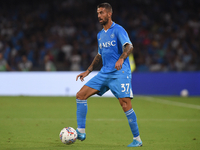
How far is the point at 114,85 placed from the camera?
5.16 metres

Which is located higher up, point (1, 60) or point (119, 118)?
point (1, 60)

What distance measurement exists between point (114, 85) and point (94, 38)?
14306 millimetres

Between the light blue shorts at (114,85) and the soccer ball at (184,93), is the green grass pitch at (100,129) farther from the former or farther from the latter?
the soccer ball at (184,93)

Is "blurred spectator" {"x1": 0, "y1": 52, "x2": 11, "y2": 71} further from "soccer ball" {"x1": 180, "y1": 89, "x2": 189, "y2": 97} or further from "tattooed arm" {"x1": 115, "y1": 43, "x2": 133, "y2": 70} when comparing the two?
"tattooed arm" {"x1": 115, "y1": 43, "x2": 133, "y2": 70}

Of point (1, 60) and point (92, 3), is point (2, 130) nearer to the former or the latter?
point (1, 60)

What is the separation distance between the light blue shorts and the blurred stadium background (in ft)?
34.5

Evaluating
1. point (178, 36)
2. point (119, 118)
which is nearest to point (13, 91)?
point (119, 118)

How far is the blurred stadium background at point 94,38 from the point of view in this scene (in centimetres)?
1605

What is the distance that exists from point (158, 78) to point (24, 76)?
20.9ft

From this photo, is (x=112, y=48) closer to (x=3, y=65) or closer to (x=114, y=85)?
(x=114, y=85)

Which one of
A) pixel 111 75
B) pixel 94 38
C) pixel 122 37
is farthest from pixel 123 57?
pixel 94 38

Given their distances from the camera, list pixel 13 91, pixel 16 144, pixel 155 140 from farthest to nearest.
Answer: pixel 13 91 → pixel 155 140 → pixel 16 144

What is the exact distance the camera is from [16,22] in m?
19.6

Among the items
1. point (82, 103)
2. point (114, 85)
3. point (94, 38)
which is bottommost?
point (82, 103)
